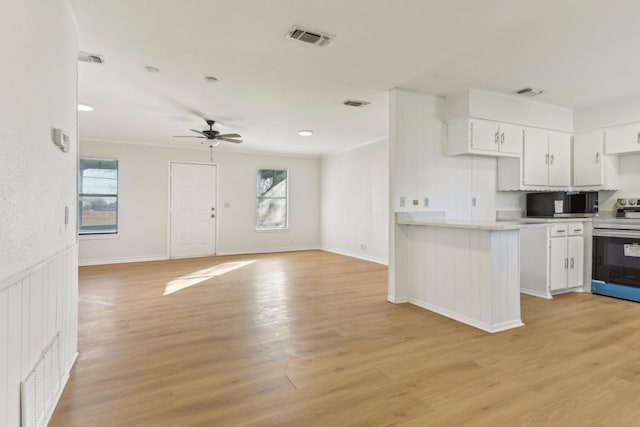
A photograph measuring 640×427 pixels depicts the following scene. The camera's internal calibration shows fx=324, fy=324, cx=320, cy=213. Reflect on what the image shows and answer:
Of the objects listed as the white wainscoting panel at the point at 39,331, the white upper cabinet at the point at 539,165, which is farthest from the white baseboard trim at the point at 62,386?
the white upper cabinet at the point at 539,165

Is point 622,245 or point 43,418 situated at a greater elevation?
point 622,245

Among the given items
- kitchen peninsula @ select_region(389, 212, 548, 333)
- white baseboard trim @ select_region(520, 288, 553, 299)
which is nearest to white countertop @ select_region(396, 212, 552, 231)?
kitchen peninsula @ select_region(389, 212, 548, 333)

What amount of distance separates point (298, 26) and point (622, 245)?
14.6 ft

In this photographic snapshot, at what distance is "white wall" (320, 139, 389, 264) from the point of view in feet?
21.7

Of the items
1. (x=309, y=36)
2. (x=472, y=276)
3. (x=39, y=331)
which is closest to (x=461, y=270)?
(x=472, y=276)

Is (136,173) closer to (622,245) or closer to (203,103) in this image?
(203,103)

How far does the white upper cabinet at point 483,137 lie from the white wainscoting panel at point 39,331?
4.03 metres

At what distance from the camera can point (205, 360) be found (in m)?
2.42

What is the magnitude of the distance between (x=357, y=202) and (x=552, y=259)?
4007mm

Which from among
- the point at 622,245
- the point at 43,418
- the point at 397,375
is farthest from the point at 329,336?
the point at 622,245

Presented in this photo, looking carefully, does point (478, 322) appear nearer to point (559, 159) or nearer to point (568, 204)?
point (568, 204)

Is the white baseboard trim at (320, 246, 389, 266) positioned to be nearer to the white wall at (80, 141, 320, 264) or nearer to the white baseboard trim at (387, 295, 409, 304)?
the white wall at (80, 141, 320, 264)

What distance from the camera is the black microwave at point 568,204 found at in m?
4.45

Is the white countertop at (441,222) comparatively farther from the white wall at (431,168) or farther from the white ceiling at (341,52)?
the white ceiling at (341,52)
